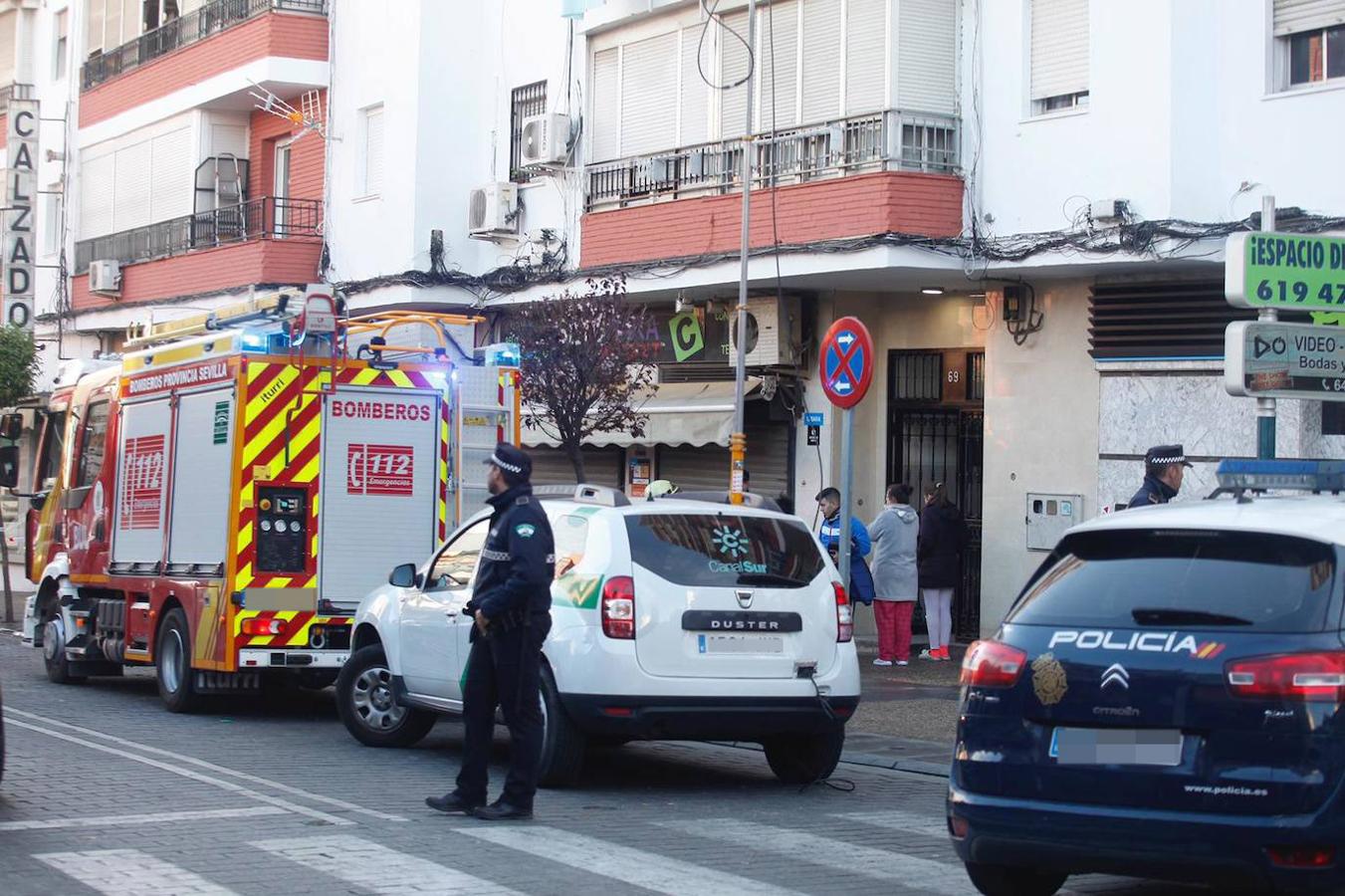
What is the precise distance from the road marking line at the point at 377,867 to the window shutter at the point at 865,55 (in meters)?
12.5

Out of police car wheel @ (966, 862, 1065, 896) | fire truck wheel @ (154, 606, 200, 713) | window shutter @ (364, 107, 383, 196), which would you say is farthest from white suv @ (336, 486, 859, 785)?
window shutter @ (364, 107, 383, 196)

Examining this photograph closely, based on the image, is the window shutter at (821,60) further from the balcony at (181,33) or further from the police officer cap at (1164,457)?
the balcony at (181,33)

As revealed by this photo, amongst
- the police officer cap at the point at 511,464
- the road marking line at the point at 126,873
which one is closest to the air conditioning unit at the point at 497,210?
the police officer cap at the point at 511,464

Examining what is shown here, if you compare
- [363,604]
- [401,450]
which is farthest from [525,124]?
[363,604]

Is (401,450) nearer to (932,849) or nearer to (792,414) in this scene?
(932,849)

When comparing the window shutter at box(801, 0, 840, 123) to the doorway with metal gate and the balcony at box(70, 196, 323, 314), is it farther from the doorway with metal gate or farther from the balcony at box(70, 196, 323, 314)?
the balcony at box(70, 196, 323, 314)

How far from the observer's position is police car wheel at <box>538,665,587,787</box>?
33.6 ft

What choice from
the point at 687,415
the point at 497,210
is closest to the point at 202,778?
the point at 687,415

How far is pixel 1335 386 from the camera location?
11.4 meters

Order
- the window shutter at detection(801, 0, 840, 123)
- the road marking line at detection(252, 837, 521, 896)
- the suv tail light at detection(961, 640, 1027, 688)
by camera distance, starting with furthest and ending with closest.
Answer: the window shutter at detection(801, 0, 840, 123) < the road marking line at detection(252, 837, 521, 896) < the suv tail light at detection(961, 640, 1027, 688)

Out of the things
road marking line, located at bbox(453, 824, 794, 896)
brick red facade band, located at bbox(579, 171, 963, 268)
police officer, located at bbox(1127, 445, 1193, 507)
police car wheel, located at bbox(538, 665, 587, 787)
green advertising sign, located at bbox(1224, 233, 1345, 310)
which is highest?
brick red facade band, located at bbox(579, 171, 963, 268)

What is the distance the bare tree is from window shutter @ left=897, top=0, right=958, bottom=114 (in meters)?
3.75

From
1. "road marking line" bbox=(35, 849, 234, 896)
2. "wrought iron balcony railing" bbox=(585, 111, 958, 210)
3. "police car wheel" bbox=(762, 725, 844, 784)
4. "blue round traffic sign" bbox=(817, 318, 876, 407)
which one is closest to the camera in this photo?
"road marking line" bbox=(35, 849, 234, 896)

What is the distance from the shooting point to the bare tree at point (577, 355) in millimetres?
19297
